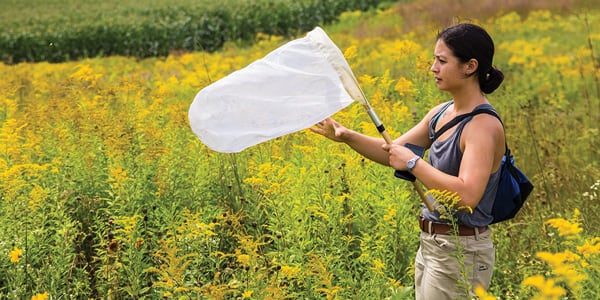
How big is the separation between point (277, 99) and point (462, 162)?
2.20 ft

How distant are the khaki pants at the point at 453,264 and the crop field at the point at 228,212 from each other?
10 centimetres

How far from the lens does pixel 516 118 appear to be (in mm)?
6133

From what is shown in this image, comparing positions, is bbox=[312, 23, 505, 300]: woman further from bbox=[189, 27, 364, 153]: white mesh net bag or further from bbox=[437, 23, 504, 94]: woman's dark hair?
bbox=[189, 27, 364, 153]: white mesh net bag

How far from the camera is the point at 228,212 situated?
2.96 m

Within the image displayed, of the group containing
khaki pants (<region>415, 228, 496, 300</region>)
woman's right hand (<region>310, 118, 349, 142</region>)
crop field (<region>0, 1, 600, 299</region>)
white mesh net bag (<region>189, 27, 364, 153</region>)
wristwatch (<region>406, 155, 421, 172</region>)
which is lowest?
crop field (<region>0, 1, 600, 299</region>)

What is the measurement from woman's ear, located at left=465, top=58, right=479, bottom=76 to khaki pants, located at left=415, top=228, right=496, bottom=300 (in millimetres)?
596

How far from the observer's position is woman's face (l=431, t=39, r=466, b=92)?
2.40m

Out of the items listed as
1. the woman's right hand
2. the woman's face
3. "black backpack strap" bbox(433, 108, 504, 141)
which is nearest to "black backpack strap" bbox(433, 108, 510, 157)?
"black backpack strap" bbox(433, 108, 504, 141)

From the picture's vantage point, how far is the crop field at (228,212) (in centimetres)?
304

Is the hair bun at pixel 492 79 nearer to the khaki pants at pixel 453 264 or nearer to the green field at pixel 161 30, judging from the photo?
the khaki pants at pixel 453 264

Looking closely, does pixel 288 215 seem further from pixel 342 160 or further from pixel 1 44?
pixel 1 44

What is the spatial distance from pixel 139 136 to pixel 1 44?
58.2 ft

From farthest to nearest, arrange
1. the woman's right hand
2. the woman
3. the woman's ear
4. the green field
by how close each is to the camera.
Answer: the green field → the woman's right hand → the woman's ear → the woman

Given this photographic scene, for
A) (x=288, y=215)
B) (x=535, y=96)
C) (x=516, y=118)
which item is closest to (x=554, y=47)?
(x=535, y=96)
